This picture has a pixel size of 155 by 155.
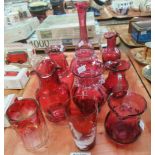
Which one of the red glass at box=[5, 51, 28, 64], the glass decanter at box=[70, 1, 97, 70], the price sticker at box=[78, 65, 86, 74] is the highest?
the glass decanter at box=[70, 1, 97, 70]

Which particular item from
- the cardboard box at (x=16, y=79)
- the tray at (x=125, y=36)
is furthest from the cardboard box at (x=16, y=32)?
the tray at (x=125, y=36)

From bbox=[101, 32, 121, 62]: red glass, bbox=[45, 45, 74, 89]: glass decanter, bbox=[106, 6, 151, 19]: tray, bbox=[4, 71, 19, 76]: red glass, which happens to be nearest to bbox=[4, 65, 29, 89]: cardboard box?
bbox=[4, 71, 19, 76]: red glass

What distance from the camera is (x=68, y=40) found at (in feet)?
2.38

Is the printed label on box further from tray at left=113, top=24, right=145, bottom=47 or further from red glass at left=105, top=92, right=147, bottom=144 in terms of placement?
red glass at left=105, top=92, right=147, bottom=144

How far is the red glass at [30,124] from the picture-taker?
36 cm

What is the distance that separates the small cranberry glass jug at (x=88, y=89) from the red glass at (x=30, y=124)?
9 cm

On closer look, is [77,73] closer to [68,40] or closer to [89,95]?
[89,95]

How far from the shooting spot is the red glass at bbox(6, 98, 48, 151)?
364 millimetres

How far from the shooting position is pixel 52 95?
0.42 m

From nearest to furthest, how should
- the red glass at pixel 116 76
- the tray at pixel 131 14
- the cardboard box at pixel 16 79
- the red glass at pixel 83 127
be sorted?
the red glass at pixel 83 127, the red glass at pixel 116 76, the cardboard box at pixel 16 79, the tray at pixel 131 14

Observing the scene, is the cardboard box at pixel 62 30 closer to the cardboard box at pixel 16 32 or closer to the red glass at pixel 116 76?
the cardboard box at pixel 16 32

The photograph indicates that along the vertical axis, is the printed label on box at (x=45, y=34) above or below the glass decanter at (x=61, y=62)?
above

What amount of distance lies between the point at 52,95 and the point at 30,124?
79mm

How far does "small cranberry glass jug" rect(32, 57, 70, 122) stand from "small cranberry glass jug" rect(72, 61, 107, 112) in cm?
3
